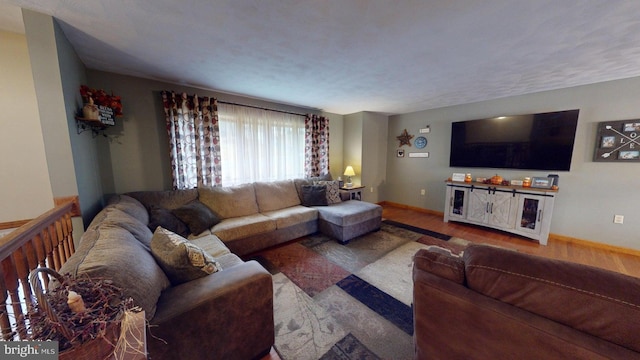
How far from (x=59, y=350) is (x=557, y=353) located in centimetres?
152

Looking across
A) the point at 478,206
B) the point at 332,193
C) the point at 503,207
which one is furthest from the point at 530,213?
the point at 332,193

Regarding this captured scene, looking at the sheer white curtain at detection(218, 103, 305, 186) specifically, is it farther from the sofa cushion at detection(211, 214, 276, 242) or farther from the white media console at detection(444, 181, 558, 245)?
the white media console at detection(444, 181, 558, 245)

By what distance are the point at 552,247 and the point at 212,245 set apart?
14.4 ft

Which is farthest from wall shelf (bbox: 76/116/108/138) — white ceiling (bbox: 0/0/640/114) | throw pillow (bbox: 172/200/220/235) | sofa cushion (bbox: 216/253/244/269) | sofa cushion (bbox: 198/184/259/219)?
sofa cushion (bbox: 216/253/244/269)

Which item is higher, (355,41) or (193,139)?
(355,41)

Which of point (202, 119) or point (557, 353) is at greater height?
point (202, 119)

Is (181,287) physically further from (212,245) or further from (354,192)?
(354,192)

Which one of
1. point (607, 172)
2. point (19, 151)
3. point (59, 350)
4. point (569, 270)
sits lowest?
point (59, 350)

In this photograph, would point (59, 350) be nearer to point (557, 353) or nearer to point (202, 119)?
point (557, 353)

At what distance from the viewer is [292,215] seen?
9.81 ft

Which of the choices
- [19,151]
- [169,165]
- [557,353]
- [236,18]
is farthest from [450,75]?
[19,151]

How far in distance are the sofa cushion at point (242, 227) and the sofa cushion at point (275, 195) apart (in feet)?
1.20

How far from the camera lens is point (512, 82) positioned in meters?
2.71

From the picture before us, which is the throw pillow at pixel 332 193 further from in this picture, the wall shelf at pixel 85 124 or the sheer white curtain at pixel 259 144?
the wall shelf at pixel 85 124
